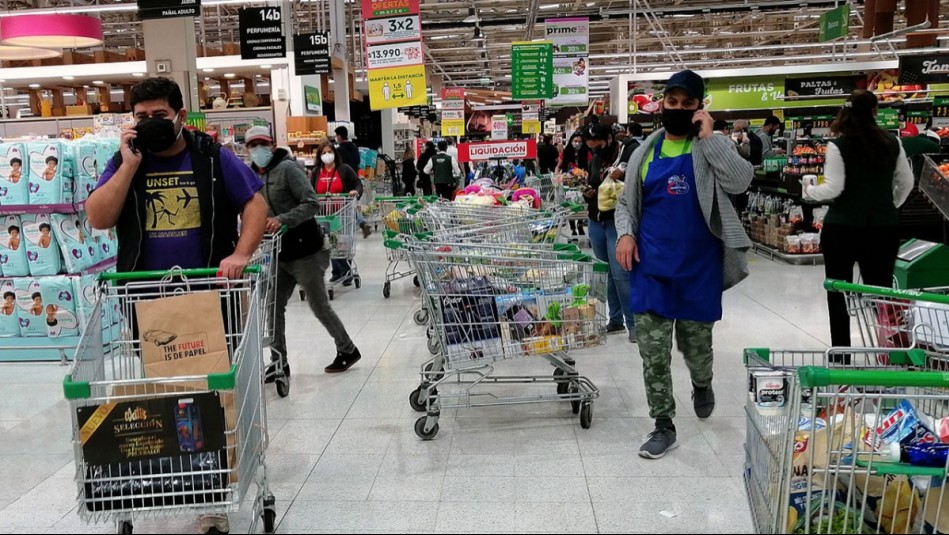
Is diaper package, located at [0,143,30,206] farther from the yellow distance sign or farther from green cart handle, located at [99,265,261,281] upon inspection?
the yellow distance sign

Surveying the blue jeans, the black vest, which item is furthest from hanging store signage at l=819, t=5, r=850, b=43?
the black vest

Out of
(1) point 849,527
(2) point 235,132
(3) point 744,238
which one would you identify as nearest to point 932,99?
(2) point 235,132

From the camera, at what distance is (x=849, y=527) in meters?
2.02

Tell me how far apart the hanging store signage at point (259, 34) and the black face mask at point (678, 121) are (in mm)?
9920

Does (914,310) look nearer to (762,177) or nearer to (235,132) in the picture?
(762,177)

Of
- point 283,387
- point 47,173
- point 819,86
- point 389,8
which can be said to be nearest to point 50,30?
point 389,8

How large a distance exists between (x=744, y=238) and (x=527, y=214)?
103 inches

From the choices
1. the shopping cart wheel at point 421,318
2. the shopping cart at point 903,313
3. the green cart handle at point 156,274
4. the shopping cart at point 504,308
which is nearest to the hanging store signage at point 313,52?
the shopping cart wheel at point 421,318

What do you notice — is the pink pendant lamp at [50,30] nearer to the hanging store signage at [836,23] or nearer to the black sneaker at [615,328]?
the black sneaker at [615,328]

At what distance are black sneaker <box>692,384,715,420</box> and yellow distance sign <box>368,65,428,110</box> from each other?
6.06 meters

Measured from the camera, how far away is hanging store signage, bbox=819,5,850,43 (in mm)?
13812

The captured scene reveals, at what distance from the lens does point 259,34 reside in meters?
12.4

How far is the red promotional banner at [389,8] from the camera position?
9.59 meters

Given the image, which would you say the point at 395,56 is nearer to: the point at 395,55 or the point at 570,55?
the point at 395,55
